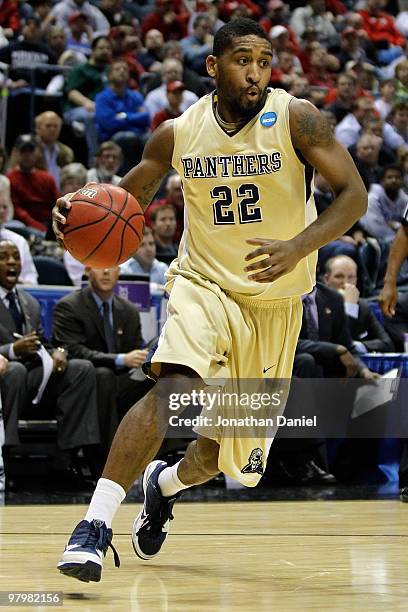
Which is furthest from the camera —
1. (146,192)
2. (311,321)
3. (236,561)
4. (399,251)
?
(311,321)

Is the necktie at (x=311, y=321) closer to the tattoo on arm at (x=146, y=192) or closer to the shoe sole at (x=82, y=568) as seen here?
the tattoo on arm at (x=146, y=192)

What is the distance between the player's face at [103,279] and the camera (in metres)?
7.86

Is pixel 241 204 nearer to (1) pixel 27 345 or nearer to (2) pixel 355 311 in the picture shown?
(1) pixel 27 345

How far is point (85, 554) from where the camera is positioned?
358cm

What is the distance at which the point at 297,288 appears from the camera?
171 inches

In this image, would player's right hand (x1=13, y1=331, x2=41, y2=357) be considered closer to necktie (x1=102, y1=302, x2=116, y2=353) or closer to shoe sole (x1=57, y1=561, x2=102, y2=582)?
necktie (x1=102, y1=302, x2=116, y2=353)

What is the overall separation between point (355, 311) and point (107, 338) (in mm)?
1918

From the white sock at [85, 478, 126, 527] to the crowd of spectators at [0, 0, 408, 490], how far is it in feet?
14.5

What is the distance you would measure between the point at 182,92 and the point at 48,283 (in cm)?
370

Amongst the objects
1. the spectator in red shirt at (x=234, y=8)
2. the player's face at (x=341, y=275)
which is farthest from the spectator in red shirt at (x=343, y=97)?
the player's face at (x=341, y=275)

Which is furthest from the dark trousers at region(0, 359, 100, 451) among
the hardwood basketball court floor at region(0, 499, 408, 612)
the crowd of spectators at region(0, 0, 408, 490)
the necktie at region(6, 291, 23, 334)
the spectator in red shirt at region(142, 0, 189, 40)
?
the spectator in red shirt at region(142, 0, 189, 40)

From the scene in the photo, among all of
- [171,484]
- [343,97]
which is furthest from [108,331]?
[343,97]

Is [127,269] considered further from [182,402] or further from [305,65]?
[305,65]

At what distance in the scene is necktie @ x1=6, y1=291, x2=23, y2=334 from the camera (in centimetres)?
770
